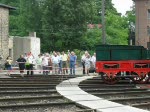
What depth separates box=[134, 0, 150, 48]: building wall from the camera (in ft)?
248

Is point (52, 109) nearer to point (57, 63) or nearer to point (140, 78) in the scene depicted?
point (140, 78)

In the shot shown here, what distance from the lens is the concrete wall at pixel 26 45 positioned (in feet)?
159

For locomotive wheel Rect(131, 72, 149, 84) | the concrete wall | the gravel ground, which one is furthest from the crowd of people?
the concrete wall

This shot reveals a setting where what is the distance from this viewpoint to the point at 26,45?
4919 cm

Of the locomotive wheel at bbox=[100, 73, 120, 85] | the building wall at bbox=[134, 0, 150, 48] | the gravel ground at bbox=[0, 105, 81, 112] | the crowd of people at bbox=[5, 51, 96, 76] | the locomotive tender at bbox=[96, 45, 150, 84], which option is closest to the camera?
the gravel ground at bbox=[0, 105, 81, 112]

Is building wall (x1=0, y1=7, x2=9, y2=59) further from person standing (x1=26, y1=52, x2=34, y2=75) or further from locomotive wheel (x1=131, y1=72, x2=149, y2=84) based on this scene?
locomotive wheel (x1=131, y1=72, x2=149, y2=84)

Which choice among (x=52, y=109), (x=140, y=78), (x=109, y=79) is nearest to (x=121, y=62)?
(x=109, y=79)

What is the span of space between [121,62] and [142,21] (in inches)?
2188

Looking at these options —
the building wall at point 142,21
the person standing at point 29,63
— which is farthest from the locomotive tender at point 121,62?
the building wall at point 142,21

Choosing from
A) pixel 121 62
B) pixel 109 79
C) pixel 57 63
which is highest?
pixel 121 62

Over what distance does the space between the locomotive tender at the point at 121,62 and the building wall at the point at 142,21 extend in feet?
176

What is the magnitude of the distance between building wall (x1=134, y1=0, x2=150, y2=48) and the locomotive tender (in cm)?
5351

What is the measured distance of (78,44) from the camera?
6700cm

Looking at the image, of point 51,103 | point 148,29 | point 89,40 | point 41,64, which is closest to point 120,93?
point 51,103
